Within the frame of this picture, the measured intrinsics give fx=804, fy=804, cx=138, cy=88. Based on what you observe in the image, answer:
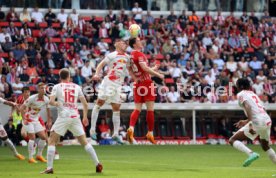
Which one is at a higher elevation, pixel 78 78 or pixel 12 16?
pixel 12 16

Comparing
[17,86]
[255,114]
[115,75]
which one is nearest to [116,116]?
[115,75]

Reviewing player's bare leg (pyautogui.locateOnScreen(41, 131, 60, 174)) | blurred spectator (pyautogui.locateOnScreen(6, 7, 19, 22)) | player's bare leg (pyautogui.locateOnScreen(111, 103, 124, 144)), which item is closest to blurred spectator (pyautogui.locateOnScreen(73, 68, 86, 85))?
blurred spectator (pyautogui.locateOnScreen(6, 7, 19, 22))

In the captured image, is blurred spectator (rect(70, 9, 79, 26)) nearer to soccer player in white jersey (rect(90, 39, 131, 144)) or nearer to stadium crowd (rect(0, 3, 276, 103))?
stadium crowd (rect(0, 3, 276, 103))

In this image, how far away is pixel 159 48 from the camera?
40344mm

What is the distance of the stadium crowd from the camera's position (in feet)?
118

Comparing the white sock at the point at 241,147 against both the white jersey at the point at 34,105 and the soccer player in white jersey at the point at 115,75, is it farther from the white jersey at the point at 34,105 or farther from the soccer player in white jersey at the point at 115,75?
the white jersey at the point at 34,105

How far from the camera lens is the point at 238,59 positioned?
4128 cm

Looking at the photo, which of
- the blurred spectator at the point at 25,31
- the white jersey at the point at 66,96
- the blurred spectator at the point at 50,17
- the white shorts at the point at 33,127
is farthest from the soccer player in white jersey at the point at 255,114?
the blurred spectator at the point at 50,17

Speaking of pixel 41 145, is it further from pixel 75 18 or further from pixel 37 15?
pixel 75 18

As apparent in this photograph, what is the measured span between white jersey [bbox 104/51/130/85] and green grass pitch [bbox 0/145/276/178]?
230 cm

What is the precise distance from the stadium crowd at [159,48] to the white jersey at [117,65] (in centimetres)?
1253

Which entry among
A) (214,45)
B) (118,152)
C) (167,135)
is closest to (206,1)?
(214,45)

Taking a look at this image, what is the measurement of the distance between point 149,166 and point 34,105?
14.3ft

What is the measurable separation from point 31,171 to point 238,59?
2416cm
